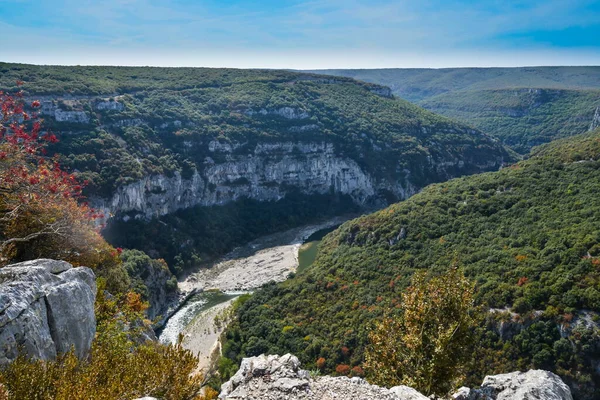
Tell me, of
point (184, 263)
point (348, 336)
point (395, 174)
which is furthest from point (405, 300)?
point (395, 174)

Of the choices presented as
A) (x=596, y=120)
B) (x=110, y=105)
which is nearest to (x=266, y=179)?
(x=110, y=105)

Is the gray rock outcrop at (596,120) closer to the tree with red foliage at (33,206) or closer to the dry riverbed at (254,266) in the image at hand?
the dry riverbed at (254,266)

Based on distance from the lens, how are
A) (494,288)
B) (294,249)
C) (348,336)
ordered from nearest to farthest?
(494,288), (348,336), (294,249)

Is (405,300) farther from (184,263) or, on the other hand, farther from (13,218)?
(184,263)

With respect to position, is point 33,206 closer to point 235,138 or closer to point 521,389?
point 521,389

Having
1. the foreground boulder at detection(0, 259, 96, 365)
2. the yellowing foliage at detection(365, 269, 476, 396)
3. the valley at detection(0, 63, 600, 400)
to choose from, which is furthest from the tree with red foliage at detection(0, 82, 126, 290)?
the yellowing foliage at detection(365, 269, 476, 396)

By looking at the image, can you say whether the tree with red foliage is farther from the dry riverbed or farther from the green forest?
the green forest
